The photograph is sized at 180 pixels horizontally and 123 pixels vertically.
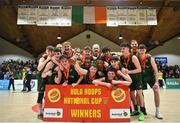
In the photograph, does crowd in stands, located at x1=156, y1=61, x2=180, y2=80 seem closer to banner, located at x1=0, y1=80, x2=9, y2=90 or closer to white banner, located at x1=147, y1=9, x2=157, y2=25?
white banner, located at x1=147, y1=9, x2=157, y2=25

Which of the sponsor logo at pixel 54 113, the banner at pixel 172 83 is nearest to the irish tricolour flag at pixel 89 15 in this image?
the sponsor logo at pixel 54 113

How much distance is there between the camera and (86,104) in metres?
5.25

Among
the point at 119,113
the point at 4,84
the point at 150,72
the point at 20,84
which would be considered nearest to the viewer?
the point at 119,113

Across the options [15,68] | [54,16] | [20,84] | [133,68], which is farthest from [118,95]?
[15,68]

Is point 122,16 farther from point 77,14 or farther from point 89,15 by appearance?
point 77,14

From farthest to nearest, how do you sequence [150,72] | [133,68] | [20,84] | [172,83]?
[172,83] < [20,84] < [150,72] < [133,68]

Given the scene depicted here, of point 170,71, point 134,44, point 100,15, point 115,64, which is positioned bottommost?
point 115,64

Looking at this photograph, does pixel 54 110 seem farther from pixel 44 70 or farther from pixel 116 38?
pixel 116 38

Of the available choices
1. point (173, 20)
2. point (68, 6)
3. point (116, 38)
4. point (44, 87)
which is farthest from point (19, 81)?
point (44, 87)

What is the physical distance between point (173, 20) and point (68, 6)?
8.59m

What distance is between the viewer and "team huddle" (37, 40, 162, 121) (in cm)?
528

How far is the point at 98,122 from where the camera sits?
516 cm

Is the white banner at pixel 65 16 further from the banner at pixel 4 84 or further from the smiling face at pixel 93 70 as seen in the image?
the banner at pixel 4 84

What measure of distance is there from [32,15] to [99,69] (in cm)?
750
